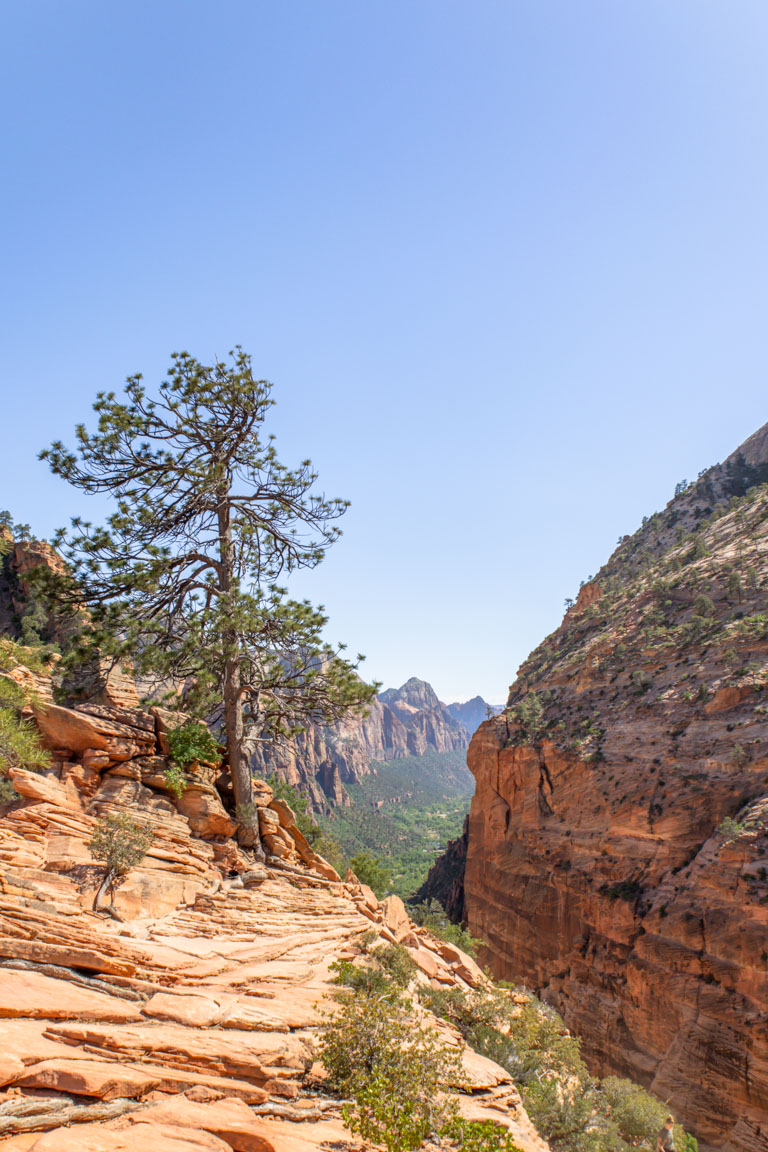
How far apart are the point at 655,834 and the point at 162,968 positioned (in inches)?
1186

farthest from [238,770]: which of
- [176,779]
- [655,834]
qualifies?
[655,834]

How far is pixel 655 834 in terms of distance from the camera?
29.7 metres

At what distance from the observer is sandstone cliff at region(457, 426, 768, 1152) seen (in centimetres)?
2281

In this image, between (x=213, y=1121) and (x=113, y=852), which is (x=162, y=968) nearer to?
(x=113, y=852)

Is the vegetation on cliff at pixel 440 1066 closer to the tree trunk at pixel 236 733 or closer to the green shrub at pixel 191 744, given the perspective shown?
the tree trunk at pixel 236 733

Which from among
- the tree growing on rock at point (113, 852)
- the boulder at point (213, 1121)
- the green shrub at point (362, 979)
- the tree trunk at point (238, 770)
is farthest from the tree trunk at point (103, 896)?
the boulder at point (213, 1121)

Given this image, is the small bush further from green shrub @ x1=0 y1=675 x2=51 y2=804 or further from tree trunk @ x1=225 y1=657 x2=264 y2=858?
tree trunk @ x1=225 y1=657 x2=264 y2=858

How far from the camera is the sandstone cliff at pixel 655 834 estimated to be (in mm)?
22812

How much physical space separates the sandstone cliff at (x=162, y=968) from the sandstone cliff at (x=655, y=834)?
16854mm

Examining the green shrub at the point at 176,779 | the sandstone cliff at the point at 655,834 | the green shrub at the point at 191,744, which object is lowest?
the sandstone cliff at the point at 655,834

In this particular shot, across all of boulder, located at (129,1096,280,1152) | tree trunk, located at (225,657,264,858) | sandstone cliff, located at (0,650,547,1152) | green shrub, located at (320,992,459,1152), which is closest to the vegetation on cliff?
green shrub, located at (320,992,459,1152)

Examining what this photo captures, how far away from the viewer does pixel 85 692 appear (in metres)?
12.4

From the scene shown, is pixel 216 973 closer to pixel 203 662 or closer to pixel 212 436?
pixel 203 662

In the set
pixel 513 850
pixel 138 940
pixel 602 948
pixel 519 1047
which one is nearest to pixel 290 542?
pixel 138 940
